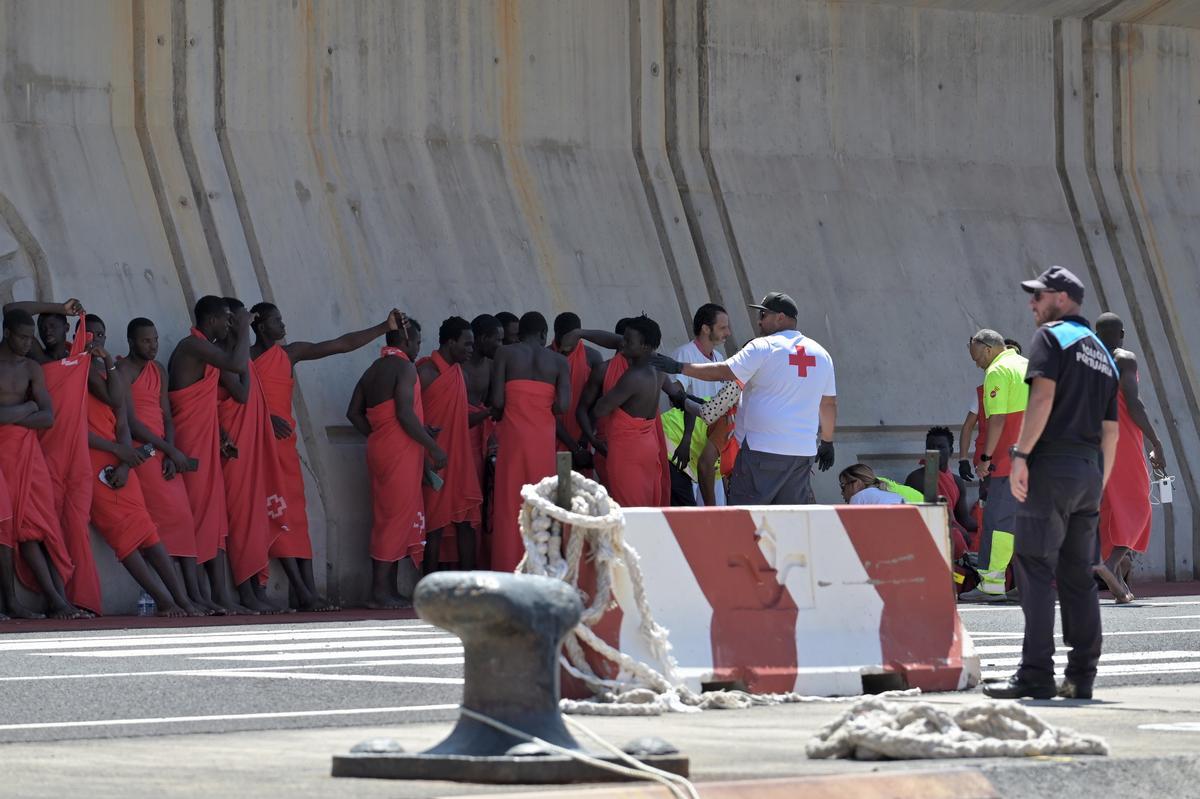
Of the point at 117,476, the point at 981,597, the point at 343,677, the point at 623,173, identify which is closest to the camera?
the point at 343,677

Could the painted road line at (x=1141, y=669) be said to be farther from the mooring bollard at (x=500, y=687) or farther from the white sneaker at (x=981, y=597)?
the white sneaker at (x=981, y=597)

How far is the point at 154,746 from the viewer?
6762 millimetres

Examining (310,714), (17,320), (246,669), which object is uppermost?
(17,320)

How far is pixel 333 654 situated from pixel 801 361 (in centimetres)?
346

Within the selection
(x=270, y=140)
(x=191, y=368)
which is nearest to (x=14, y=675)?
(x=191, y=368)

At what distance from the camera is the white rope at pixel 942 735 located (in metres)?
6.39

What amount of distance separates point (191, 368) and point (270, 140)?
263 centimetres

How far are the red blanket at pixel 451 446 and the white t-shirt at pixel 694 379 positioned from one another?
5.61 feet

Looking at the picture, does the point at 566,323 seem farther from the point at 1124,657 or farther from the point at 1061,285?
the point at 1061,285

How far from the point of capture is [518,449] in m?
16.5

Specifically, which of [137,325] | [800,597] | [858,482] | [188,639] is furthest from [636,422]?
[800,597]

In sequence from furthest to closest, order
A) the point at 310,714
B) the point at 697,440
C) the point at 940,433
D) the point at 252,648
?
1. the point at 940,433
2. the point at 697,440
3. the point at 252,648
4. the point at 310,714

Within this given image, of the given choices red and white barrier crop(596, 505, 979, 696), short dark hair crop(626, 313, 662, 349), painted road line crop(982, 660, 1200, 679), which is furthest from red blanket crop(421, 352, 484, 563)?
red and white barrier crop(596, 505, 979, 696)

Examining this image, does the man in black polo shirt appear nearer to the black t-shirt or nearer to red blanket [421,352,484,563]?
the black t-shirt
